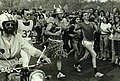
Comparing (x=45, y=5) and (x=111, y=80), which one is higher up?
(x=45, y=5)

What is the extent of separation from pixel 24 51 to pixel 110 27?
5787 mm

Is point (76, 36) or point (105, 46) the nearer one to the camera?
point (76, 36)

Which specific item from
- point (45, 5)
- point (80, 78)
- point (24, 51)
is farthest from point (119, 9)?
point (24, 51)

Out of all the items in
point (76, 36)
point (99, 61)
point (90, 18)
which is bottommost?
point (99, 61)

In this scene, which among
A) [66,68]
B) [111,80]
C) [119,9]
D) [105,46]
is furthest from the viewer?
[119,9]

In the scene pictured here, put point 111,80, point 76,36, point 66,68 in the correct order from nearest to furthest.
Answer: point 111,80 < point 76,36 < point 66,68

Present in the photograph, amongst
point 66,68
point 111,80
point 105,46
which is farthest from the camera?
point 105,46

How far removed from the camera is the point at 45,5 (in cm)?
1875

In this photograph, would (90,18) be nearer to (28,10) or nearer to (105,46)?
(105,46)

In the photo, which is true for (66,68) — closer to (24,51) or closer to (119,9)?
(24,51)

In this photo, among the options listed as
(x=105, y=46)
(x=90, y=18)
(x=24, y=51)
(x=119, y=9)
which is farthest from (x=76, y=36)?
(x=119, y=9)

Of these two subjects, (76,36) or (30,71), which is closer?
(30,71)

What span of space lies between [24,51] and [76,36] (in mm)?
4480

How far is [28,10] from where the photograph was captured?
720 inches
